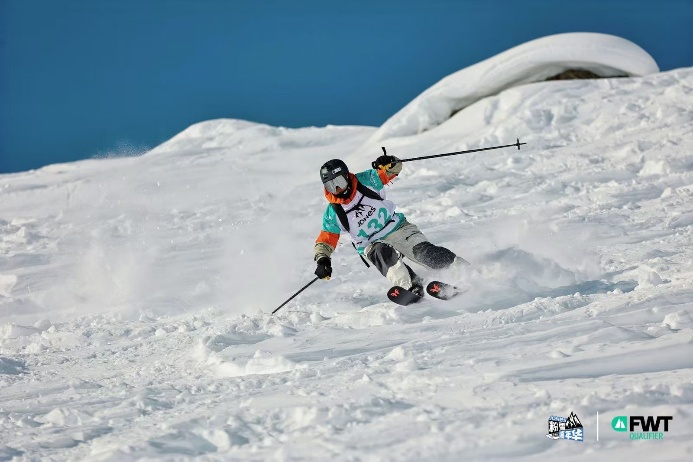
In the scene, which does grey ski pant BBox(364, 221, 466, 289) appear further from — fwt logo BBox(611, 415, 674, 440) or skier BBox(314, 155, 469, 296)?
fwt logo BBox(611, 415, 674, 440)

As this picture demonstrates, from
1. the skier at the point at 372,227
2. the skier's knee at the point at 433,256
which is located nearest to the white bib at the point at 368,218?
the skier at the point at 372,227

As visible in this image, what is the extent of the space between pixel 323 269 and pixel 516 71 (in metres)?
12.9

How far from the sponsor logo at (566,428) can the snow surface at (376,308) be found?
0.14 feet

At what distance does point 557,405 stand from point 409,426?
0.71 metres

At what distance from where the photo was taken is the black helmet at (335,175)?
6965 millimetres

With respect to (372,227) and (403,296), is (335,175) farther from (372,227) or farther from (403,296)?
(403,296)

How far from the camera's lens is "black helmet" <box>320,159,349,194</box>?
22.9 ft

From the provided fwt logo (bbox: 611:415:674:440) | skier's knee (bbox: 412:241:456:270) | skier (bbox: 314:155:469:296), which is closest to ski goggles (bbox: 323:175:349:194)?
skier (bbox: 314:155:469:296)

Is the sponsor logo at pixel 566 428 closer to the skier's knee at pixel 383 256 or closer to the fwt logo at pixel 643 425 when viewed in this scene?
the fwt logo at pixel 643 425

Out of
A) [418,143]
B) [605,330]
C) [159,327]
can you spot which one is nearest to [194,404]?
[605,330]

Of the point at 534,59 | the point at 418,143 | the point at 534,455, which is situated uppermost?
the point at 534,59

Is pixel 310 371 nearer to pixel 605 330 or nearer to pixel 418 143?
pixel 605 330

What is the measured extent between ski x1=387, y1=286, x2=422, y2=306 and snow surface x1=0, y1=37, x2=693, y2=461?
0.10 metres

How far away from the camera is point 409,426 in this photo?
3.81m
